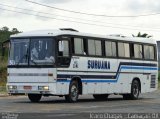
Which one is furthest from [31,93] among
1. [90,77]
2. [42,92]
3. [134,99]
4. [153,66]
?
[153,66]

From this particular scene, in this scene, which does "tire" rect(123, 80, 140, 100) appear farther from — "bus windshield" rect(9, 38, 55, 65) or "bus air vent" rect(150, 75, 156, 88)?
"bus windshield" rect(9, 38, 55, 65)

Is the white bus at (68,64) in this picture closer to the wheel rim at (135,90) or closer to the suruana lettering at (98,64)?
the suruana lettering at (98,64)

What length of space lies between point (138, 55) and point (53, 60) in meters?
7.82

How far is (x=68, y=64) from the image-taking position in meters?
26.0

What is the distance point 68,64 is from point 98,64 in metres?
2.61

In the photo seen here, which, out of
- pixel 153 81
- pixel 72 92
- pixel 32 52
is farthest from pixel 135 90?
pixel 32 52

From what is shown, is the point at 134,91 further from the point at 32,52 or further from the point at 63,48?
the point at 32,52

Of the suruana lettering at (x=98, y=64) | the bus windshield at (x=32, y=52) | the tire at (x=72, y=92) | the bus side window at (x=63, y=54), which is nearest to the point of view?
the bus windshield at (x=32, y=52)

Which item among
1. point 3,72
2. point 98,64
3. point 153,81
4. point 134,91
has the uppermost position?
point 98,64

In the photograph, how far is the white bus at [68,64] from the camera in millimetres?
25438

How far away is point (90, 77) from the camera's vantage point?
2775 cm

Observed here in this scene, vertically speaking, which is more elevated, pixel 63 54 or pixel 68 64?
pixel 63 54

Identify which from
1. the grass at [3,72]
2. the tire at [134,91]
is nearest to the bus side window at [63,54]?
the tire at [134,91]

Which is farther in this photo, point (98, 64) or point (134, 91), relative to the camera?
point (134, 91)
